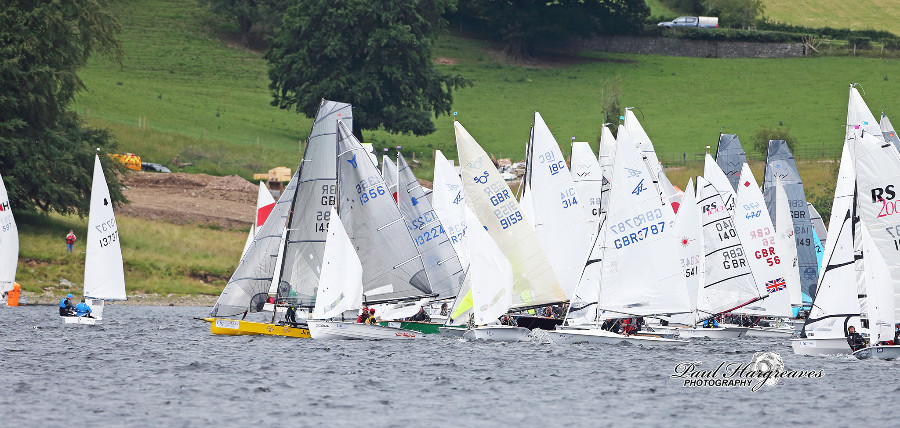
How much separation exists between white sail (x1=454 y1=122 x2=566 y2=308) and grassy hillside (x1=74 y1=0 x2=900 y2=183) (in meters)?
49.0

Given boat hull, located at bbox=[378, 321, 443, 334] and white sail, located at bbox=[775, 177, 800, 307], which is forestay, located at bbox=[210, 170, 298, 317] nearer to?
boat hull, located at bbox=[378, 321, 443, 334]

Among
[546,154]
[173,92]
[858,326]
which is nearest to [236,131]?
[173,92]

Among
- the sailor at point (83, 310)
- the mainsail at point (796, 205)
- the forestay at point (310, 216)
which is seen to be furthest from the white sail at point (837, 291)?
the sailor at point (83, 310)

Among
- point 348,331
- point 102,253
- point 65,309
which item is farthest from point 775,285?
point 65,309

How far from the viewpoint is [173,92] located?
117 metres

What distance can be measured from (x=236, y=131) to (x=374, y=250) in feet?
208

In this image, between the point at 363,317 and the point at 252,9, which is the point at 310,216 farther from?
the point at 252,9

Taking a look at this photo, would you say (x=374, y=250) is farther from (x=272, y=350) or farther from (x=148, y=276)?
(x=148, y=276)

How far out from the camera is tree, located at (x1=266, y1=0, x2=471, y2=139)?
9938 cm

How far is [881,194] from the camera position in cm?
3966

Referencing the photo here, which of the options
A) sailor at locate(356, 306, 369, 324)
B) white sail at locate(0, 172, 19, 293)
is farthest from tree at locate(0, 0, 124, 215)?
sailor at locate(356, 306, 369, 324)

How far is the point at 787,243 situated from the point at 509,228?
19.1 metres

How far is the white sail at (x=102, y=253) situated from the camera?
52312 millimetres

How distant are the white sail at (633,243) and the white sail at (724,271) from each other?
6.82 metres
